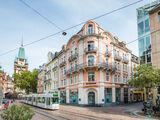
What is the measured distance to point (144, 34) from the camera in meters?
20.6

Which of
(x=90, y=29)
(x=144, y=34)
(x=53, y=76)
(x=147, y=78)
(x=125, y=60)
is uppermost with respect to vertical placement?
(x=90, y=29)

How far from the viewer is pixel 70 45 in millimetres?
31938

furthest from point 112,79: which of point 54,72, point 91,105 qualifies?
point 54,72

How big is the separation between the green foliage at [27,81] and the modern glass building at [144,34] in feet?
152

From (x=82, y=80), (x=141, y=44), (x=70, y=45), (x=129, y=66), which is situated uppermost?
(x=70, y=45)

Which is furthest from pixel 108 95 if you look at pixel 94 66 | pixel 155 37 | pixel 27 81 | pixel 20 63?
pixel 20 63

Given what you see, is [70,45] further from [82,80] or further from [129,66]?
[129,66]

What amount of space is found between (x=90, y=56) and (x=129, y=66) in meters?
14.2

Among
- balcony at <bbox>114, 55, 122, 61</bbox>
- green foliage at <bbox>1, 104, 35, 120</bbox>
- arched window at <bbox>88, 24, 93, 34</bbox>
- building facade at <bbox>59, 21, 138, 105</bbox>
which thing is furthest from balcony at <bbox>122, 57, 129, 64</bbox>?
green foliage at <bbox>1, 104, 35, 120</bbox>

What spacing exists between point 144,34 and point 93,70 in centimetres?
1066

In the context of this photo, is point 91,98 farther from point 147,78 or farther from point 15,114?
point 15,114

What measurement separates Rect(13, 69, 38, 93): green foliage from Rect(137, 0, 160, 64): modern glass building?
46233 millimetres

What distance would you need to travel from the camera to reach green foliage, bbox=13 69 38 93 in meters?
55.9

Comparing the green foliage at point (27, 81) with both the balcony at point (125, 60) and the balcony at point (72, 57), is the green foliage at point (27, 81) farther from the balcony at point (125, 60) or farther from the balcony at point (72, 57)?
the balcony at point (125, 60)
